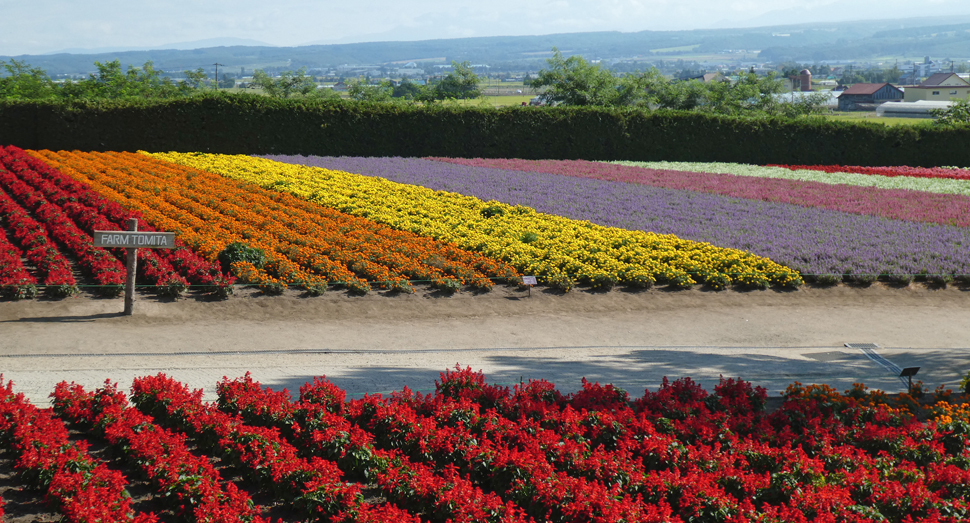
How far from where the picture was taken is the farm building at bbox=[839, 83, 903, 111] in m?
142

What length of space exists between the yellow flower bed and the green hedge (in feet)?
33.5

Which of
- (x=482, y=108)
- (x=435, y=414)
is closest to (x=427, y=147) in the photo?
(x=482, y=108)

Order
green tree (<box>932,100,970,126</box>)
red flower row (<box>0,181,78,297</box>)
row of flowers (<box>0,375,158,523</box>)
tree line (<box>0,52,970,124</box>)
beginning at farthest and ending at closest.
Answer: tree line (<box>0,52,970,124</box>)
green tree (<box>932,100,970,126</box>)
red flower row (<box>0,181,78,297</box>)
row of flowers (<box>0,375,158,523</box>)

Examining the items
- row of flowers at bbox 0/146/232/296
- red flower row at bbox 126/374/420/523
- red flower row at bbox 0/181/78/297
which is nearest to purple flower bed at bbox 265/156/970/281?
row of flowers at bbox 0/146/232/296

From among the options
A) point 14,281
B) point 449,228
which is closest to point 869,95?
point 449,228

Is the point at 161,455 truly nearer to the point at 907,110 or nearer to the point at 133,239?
the point at 133,239

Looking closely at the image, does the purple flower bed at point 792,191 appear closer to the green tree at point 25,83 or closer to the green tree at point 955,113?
the green tree at point 955,113

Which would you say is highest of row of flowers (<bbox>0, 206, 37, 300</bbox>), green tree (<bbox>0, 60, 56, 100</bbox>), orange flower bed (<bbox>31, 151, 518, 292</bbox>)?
green tree (<bbox>0, 60, 56, 100</bbox>)

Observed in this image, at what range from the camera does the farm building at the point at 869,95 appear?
14238 cm

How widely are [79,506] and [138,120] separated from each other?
1119 inches

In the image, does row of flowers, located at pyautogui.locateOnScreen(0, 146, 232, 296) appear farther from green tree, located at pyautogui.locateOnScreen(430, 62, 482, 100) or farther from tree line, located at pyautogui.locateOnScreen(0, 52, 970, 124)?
green tree, located at pyautogui.locateOnScreen(430, 62, 482, 100)

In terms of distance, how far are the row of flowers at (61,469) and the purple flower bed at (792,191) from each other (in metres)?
18.0

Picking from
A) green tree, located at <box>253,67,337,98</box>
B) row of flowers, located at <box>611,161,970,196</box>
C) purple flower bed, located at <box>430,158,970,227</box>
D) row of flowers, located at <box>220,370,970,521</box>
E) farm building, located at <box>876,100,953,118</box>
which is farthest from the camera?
farm building, located at <box>876,100,953,118</box>

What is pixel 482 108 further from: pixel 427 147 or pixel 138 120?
pixel 138 120
